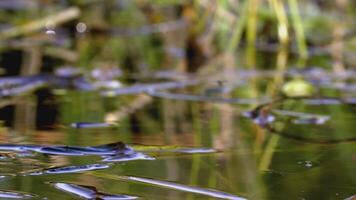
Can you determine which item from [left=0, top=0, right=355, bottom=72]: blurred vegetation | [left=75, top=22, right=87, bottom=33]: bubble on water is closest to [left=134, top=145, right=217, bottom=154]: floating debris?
[left=0, top=0, right=355, bottom=72]: blurred vegetation

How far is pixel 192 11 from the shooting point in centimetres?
319

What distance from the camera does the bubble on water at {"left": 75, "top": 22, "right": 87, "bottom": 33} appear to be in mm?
3728

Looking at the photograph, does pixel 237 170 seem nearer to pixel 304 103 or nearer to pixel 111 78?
pixel 304 103

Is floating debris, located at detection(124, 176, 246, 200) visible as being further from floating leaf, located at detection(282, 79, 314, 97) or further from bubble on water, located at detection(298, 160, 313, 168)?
floating leaf, located at detection(282, 79, 314, 97)

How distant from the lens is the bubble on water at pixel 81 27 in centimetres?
373

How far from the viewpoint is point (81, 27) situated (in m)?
3.74

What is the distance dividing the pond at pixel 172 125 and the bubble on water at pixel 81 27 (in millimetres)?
649

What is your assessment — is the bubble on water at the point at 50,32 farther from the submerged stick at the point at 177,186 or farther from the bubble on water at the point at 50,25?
the submerged stick at the point at 177,186

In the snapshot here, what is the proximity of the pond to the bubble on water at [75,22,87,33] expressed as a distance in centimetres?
65

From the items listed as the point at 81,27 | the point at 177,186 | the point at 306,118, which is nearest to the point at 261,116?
the point at 306,118

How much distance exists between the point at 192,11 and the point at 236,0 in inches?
17.0

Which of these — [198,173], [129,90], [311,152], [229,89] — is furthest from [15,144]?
[229,89]

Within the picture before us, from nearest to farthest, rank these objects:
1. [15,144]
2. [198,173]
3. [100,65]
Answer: [198,173] → [15,144] → [100,65]

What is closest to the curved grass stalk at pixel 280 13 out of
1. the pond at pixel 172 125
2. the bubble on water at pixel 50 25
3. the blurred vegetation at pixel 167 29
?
the blurred vegetation at pixel 167 29
